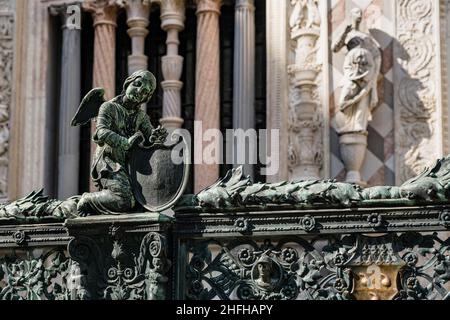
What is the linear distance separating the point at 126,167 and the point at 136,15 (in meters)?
9.96

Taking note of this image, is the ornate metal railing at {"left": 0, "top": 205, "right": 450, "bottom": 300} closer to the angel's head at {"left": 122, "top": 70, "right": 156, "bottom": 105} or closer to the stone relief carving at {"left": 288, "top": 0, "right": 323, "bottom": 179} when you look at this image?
the angel's head at {"left": 122, "top": 70, "right": 156, "bottom": 105}

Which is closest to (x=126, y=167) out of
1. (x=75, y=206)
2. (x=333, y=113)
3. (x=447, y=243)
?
(x=75, y=206)

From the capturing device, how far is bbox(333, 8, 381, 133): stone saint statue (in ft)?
49.0

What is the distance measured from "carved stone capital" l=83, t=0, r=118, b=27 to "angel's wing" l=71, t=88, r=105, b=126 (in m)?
9.37

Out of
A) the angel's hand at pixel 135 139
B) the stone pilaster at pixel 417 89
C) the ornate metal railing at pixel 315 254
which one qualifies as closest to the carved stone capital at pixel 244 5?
the stone pilaster at pixel 417 89

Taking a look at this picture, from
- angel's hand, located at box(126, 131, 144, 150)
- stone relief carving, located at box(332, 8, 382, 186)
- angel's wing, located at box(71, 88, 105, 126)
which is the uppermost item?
stone relief carving, located at box(332, 8, 382, 186)

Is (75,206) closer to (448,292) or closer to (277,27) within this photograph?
(448,292)

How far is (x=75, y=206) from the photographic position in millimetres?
7578

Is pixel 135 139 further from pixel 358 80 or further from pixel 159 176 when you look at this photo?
pixel 358 80

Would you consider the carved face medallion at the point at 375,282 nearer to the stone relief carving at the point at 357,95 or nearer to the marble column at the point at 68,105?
the stone relief carving at the point at 357,95

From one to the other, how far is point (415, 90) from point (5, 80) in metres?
7.58

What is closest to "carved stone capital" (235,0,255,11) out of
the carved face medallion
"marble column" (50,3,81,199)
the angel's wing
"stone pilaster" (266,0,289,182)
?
"stone pilaster" (266,0,289,182)

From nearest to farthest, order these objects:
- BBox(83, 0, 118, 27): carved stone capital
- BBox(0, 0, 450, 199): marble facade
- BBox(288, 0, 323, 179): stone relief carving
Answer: BBox(0, 0, 450, 199): marble facade → BBox(288, 0, 323, 179): stone relief carving → BBox(83, 0, 118, 27): carved stone capital
